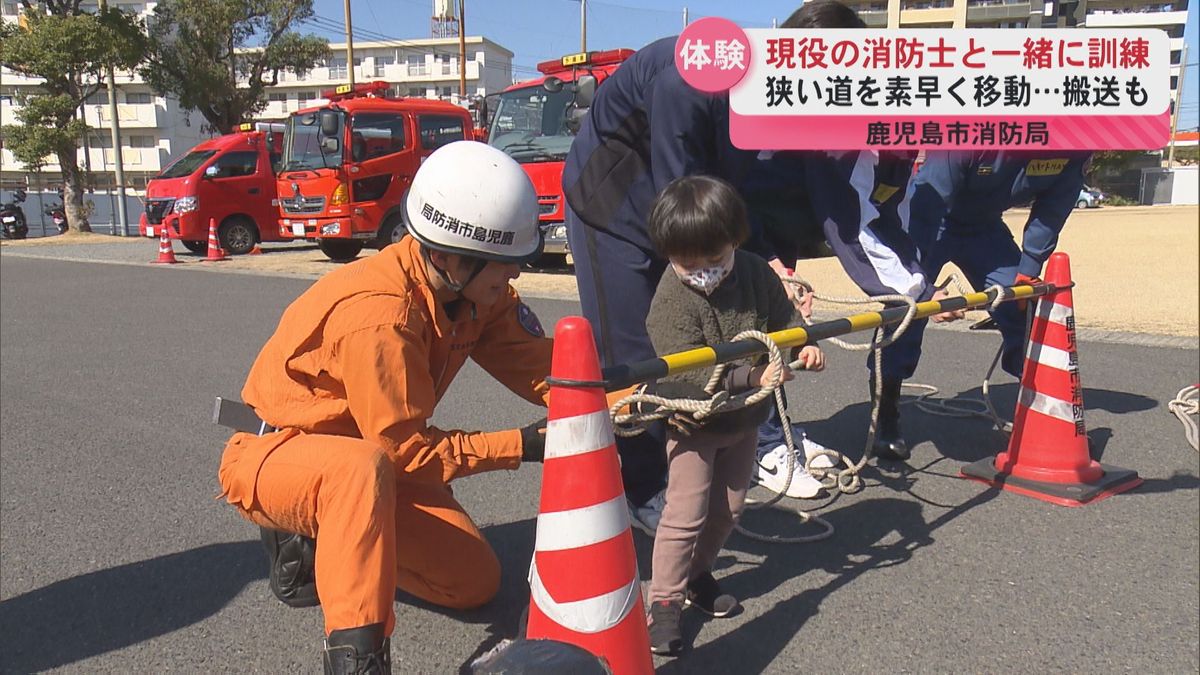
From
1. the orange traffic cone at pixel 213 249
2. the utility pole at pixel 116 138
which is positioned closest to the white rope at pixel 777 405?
the orange traffic cone at pixel 213 249

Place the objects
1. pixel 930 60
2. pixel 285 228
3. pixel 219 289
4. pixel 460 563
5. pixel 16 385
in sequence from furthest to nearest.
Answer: pixel 285 228 → pixel 219 289 → pixel 16 385 → pixel 930 60 → pixel 460 563

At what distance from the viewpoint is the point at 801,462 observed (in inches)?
151

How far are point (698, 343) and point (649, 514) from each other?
39.2 inches

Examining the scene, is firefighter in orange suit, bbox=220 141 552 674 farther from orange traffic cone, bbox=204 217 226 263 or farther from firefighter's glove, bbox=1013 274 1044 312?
orange traffic cone, bbox=204 217 226 263

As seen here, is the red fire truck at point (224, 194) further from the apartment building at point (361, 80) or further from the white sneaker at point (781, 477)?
the apartment building at point (361, 80)

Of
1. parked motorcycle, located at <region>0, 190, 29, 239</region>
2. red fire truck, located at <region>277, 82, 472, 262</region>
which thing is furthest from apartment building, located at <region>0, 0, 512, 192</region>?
red fire truck, located at <region>277, 82, 472, 262</region>

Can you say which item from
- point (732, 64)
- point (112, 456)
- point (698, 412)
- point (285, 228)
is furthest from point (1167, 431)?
point (285, 228)

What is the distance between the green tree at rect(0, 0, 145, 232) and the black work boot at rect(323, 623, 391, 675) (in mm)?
22764

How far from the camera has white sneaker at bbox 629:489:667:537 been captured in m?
3.17

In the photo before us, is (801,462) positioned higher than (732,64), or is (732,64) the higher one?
(732,64)

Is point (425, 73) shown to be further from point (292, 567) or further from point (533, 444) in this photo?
point (533, 444)

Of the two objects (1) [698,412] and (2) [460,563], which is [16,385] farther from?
(1) [698,412]

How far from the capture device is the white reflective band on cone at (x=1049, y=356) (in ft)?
11.9

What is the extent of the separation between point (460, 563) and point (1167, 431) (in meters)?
3.76
